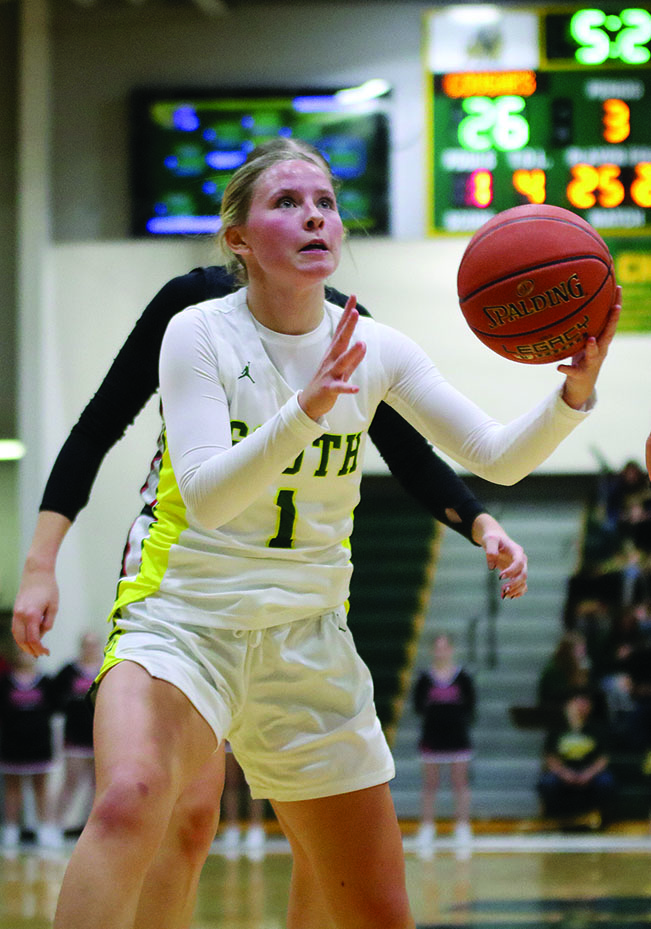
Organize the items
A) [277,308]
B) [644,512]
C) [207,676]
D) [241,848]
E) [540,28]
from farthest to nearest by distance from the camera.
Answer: [644,512] → [540,28] → [241,848] → [277,308] → [207,676]

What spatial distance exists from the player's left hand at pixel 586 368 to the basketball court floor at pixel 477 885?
10.2 feet

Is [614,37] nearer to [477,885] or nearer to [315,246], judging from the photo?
[477,885]

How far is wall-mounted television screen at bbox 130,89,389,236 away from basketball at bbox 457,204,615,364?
6.07 metres

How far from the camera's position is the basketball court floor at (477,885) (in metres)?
5.15

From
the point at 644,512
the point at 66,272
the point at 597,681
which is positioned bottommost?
the point at 597,681

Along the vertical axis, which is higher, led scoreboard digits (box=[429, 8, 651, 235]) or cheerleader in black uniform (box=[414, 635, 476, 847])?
led scoreboard digits (box=[429, 8, 651, 235])

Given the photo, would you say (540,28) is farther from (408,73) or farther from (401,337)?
(401,337)

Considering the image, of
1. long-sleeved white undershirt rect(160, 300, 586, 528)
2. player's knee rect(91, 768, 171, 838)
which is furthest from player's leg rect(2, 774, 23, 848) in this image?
player's knee rect(91, 768, 171, 838)

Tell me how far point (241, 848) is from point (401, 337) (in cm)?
591

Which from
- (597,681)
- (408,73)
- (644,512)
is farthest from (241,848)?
(408,73)

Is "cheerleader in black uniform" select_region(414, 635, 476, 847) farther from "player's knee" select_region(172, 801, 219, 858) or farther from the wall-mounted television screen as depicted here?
"player's knee" select_region(172, 801, 219, 858)

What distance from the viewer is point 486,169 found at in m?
8.12

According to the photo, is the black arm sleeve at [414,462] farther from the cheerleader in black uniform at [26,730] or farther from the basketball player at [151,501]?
the cheerleader in black uniform at [26,730]

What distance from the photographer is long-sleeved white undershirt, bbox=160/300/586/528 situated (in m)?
2.11
